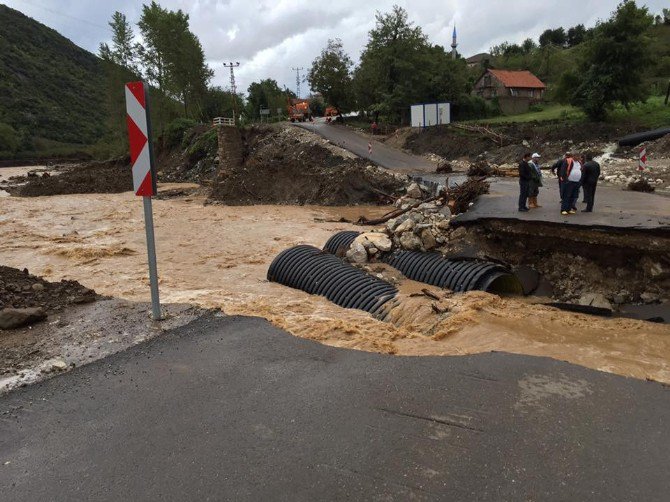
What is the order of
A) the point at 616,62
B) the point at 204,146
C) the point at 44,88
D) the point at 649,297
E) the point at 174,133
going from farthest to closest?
the point at 44,88, the point at 174,133, the point at 204,146, the point at 616,62, the point at 649,297

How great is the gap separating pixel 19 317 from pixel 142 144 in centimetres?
269

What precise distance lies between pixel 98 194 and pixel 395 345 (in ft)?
103

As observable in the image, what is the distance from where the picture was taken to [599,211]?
10.0 meters

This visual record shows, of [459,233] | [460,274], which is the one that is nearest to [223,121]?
[459,233]

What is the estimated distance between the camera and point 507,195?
13641 millimetres

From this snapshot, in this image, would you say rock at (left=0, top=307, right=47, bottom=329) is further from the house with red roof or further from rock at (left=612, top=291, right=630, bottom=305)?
the house with red roof

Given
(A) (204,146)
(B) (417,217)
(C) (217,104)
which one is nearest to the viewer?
(B) (417,217)

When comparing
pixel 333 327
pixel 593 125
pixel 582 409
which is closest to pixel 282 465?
pixel 582 409

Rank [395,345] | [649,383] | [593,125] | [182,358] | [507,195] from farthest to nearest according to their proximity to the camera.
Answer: [593,125]
[507,195]
[395,345]
[182,358]
[649,383]

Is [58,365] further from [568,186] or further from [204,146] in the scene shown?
[204,146]

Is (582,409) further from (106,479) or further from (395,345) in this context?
(106,479)

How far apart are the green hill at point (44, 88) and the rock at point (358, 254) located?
82.4 metres

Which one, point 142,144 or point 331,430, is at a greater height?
point 142,144

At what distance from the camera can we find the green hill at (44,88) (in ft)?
330
